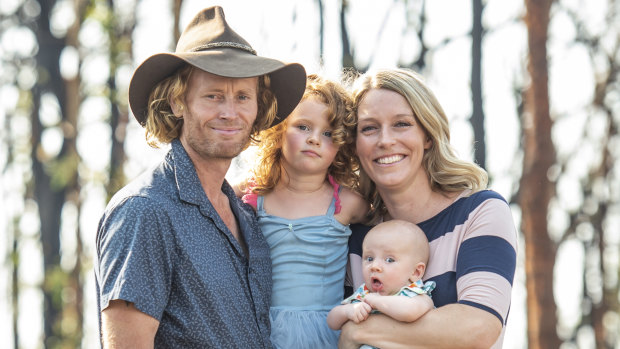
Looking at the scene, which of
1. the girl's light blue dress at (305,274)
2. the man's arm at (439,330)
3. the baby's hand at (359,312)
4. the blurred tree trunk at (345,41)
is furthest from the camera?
the blurred tree trunk at (345,41)

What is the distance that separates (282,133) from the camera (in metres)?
4.47

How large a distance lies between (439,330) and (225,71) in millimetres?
1460

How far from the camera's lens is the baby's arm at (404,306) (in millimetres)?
Result: 3723

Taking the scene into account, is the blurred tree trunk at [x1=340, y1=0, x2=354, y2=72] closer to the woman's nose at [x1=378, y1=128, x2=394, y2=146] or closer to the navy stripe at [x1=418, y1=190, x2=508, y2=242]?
the woman's nose at [x1=378, y1=128, x2=394, y2=146]

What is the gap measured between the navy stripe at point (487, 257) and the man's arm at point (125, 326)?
141 cm

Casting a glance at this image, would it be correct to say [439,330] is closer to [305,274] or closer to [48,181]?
[305,274]

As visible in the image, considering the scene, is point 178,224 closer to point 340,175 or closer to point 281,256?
point 281,256

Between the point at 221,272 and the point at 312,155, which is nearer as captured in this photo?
the point at 221,272

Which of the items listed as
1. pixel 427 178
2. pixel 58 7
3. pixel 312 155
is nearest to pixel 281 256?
pixel 312 155

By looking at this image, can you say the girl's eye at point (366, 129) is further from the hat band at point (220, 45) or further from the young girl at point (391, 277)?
the hat band at point (220, 45)

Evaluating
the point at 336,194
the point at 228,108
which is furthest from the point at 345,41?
the point at 228,108

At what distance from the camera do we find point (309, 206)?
4406 millimetres

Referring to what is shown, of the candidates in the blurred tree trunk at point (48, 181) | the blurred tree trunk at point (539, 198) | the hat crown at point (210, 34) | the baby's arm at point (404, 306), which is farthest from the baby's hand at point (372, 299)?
the blurred tree trunk at point (48, 181)

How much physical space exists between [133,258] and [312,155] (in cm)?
131
